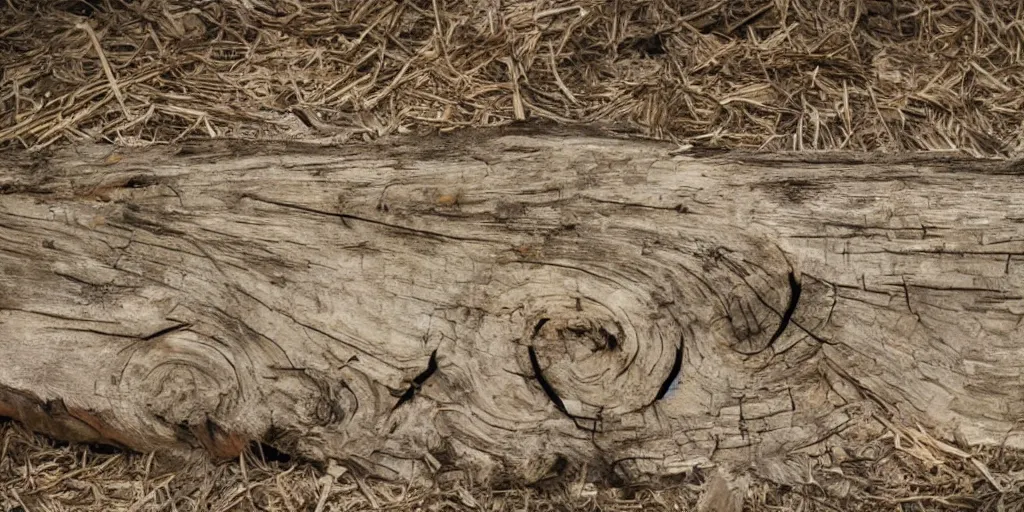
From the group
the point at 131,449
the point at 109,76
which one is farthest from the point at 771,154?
the point at 109,76

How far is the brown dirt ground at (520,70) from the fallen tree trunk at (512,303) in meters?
0.54

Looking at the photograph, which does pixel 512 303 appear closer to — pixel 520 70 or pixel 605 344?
pixel 605 344

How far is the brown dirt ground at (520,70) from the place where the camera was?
11.8ft

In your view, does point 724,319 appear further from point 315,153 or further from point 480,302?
point 315,153

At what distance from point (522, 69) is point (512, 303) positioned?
4.53 ft

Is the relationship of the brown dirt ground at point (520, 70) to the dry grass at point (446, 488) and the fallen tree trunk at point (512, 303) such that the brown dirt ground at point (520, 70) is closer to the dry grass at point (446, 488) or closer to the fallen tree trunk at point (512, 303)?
the dry grass at point (446, 488)

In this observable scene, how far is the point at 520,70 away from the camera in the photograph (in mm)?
3748

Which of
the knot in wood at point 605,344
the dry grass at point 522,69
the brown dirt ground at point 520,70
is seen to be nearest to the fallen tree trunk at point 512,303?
the knot in wood at point 605,344

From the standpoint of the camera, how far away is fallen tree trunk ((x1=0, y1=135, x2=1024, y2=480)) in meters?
2.65

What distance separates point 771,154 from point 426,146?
113 centimetres

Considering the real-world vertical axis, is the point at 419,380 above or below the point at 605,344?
below

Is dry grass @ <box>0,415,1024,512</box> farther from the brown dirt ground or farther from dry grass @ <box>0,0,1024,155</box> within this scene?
dry grass @ <box>0,0,1024,155</box>

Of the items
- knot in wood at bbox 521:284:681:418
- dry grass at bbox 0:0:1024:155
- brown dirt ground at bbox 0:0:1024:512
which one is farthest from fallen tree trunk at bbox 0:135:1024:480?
dry grass at bbox 0:0:1024:155

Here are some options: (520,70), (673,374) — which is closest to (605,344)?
(673,374)
